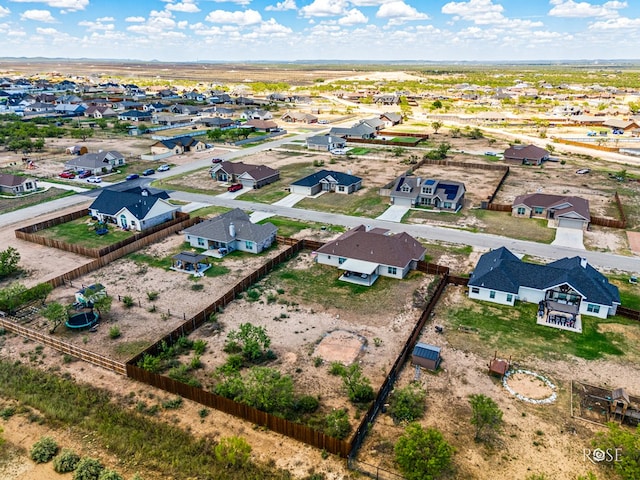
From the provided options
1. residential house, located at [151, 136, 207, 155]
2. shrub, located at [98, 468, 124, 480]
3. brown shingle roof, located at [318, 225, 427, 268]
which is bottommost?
shrub, located at [98, 468, 124, 480]

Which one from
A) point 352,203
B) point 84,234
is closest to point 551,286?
point 352,203

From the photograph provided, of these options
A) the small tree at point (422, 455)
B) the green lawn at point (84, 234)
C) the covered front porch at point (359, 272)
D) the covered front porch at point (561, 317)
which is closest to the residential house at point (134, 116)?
the green lawn at point (84, 234)

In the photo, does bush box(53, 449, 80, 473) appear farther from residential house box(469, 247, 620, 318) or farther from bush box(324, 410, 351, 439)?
residential house box(469, 247, 620, 318)

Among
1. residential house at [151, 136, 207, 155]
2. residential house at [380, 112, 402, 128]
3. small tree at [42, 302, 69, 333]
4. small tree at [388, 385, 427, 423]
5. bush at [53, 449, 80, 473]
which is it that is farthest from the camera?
residential house at [380, 112, 402, 128]

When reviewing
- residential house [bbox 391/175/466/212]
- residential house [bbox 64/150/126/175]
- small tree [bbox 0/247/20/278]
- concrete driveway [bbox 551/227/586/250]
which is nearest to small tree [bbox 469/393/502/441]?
concrete driveway [bbox 551/227/586/250]

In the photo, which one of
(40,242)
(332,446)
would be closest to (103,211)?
(40,242)

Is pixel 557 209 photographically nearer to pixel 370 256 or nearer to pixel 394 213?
pixel 394 213
